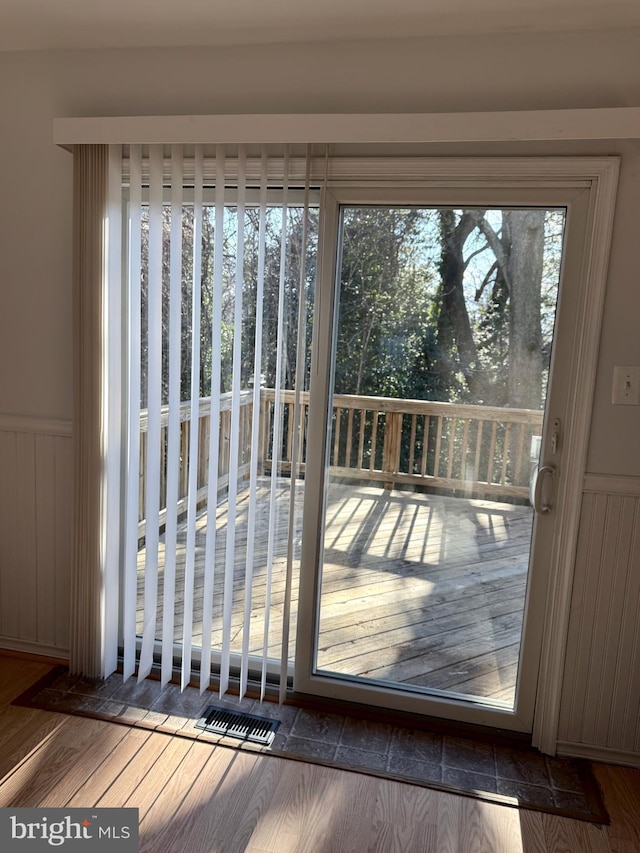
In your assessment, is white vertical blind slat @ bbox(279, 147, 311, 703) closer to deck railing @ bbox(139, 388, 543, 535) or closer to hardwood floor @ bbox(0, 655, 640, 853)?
deck railing @ bbox(139, 388, 543, 535)

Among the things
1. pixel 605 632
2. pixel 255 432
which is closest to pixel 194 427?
pixel 255 432

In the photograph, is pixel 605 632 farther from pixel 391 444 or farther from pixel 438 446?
pixel 391 444

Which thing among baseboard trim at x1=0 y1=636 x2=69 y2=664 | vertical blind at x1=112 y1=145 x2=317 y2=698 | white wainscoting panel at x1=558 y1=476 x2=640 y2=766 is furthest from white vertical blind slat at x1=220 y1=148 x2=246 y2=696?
white wainscoting panel at x1=558 y1=476 x2=640 y2=766

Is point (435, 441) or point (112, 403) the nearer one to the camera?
point (435, 441)

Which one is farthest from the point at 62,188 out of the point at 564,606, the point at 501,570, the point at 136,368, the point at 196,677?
the point at 564,606

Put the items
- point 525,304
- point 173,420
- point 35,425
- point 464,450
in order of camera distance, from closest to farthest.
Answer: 1. point 525,304
2. point 464,450
3. point 173,420
4. point 35,425

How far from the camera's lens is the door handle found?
6.97 ft

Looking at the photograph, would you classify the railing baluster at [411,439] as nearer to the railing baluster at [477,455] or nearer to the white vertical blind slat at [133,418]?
the railing baluster at [477,455]

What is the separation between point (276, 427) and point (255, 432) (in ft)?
0.28

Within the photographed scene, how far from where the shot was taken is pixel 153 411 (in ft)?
7.63

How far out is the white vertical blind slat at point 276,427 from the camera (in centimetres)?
211

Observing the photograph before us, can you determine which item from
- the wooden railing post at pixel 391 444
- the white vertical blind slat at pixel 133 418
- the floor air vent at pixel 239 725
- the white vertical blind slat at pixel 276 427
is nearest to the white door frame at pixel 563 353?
the white vertical blind slat at pixel 276 427

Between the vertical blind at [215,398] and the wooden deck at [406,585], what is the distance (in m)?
0.02

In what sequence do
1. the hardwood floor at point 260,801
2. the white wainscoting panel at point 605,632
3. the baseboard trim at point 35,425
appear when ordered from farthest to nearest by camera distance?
the baseboard trim at point 35,425
the white wainscoting panel at point 605,632
the hardwood floor at point 260,801
